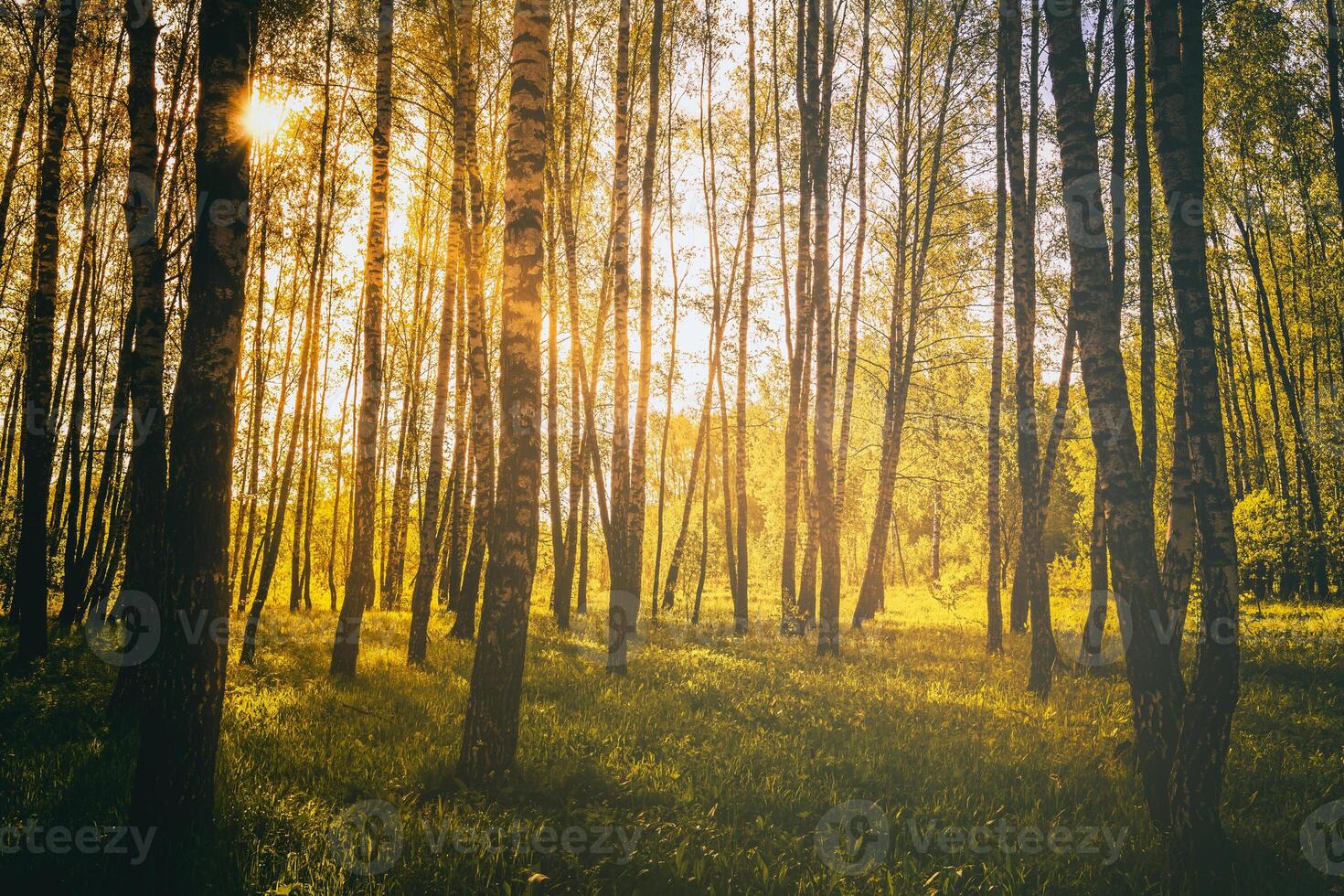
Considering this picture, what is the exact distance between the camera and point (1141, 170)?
8.84m

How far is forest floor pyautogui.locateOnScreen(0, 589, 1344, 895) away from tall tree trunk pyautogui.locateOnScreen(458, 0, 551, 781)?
1.69 ft

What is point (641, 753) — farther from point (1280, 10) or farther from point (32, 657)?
point (1280, 10)

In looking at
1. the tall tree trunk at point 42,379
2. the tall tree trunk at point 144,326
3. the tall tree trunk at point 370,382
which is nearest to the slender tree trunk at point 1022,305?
the tall tree trunk at point 370,382

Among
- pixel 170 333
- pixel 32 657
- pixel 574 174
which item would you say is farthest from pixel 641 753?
pixel 574 174

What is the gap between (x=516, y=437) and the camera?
198 inches

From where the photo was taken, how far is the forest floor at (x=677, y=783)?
3.74 meters

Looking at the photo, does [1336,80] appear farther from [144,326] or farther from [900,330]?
[144,326]

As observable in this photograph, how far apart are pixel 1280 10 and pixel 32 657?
81.6 ft

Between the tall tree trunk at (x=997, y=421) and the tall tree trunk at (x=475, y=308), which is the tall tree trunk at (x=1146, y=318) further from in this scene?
the tall tree trunk at (x=475, y=308)

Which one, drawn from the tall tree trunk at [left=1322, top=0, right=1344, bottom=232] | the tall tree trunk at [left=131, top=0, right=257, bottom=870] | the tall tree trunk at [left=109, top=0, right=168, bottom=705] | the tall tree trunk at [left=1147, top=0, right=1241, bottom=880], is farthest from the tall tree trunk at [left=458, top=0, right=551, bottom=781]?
the tall tree trunk at [left=1322, top=0, right=1344, bottom=232]

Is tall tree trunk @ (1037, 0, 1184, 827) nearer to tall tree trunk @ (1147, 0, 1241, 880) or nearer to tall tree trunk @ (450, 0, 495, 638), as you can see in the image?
tall tree trunk @ (1147, 0, 1241, 880)

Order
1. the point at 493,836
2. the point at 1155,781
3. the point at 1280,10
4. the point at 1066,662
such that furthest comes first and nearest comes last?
1. the point at 1280,10
2. the point at 1066,662
3. the point at 1155,781
4. the point at 493,836

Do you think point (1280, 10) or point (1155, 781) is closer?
point (1155, 781)

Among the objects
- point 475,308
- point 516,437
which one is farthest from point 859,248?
point 516,437
